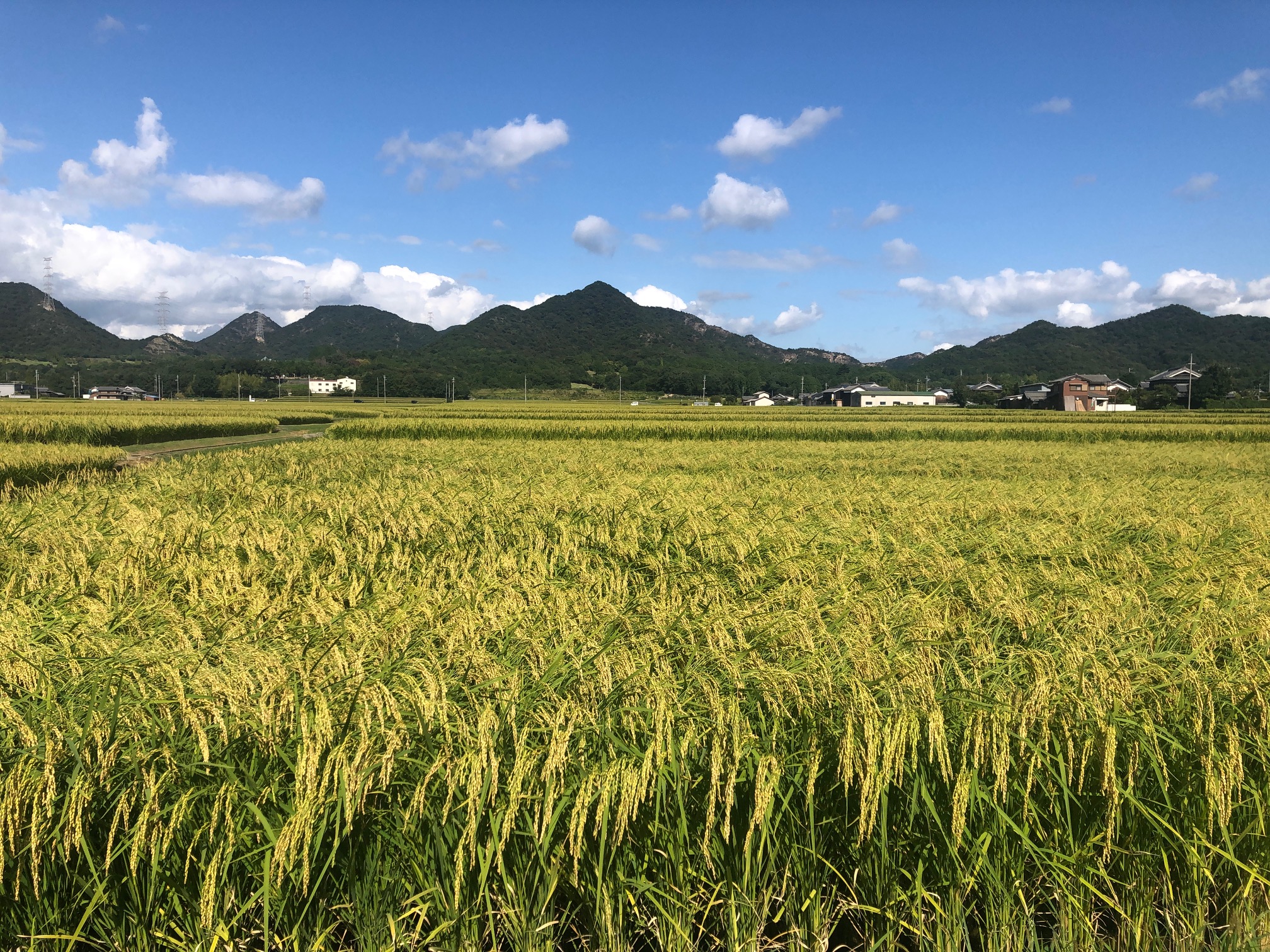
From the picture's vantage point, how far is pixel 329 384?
161m

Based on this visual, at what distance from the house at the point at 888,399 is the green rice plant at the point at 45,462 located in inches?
4790

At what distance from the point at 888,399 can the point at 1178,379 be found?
44.6 m

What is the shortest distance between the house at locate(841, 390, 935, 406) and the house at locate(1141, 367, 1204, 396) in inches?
1384

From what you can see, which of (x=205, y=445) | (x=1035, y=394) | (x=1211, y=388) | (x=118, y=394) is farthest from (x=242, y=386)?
(x=1211, y=388)

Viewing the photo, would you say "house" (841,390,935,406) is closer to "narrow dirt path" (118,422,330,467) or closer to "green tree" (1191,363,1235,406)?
"green tree" (1191,363,1235,406)

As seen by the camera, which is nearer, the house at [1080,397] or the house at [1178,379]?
the house at [1080,397]

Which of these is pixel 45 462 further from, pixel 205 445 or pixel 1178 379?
pixel 1178 379

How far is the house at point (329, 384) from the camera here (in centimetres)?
15450

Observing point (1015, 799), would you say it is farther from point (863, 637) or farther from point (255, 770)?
point (255, 770)

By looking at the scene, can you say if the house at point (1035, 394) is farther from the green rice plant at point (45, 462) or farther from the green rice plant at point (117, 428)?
the green rice plant at point (45, 462)

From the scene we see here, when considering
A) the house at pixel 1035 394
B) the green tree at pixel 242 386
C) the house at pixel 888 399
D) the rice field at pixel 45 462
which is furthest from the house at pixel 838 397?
the rice field at pixel 45 462

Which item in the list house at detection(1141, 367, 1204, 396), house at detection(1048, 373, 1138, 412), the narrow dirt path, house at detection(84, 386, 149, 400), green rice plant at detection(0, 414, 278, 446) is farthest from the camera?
house at detection(84, 386, 149, 400)

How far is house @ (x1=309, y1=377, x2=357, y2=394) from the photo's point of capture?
154 m

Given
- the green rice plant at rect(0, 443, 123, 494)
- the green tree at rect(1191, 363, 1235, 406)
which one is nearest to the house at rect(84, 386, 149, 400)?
the green rice plant at rect(0, 443, 123, 494)
